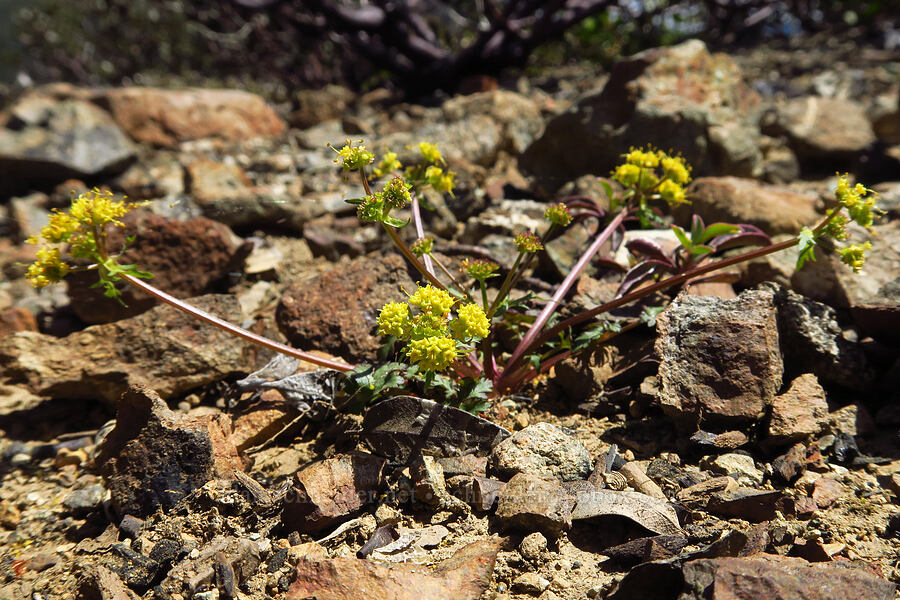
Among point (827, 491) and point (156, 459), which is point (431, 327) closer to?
point (156, 459)

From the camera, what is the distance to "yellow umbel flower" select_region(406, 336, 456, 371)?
6.84ft

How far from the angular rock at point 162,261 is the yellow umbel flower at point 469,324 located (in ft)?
6.78

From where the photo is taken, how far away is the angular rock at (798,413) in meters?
2.37

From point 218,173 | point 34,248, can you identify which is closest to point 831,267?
point 218,173

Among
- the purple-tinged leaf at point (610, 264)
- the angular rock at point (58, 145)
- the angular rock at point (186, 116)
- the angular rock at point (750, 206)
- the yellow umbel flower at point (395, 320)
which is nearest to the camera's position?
the yellow umbel flower at point (395, 320)

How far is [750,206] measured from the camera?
3.73m

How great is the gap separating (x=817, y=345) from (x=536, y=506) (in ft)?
4.87

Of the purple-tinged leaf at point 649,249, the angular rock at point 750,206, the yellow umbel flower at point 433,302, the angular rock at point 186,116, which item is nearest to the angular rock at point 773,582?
the yellow umbel flower at point 433,302

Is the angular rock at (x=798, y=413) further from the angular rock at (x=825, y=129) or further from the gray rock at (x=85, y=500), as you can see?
the angular rock at (x=825, y=129)

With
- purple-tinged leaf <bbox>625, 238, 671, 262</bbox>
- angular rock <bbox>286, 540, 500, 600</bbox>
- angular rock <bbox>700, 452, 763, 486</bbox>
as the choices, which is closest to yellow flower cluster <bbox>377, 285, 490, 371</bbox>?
angular rock <bbox>286, 540, 500, 600</bbox>

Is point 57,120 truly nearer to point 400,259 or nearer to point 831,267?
point 400,259

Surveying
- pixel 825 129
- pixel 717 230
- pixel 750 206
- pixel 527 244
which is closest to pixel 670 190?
pixel 717 230

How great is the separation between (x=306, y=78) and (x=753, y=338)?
903 centimetres

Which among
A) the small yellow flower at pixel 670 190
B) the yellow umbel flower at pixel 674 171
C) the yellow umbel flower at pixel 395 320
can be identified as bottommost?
the yellow umbel flower at pixel 395 320
